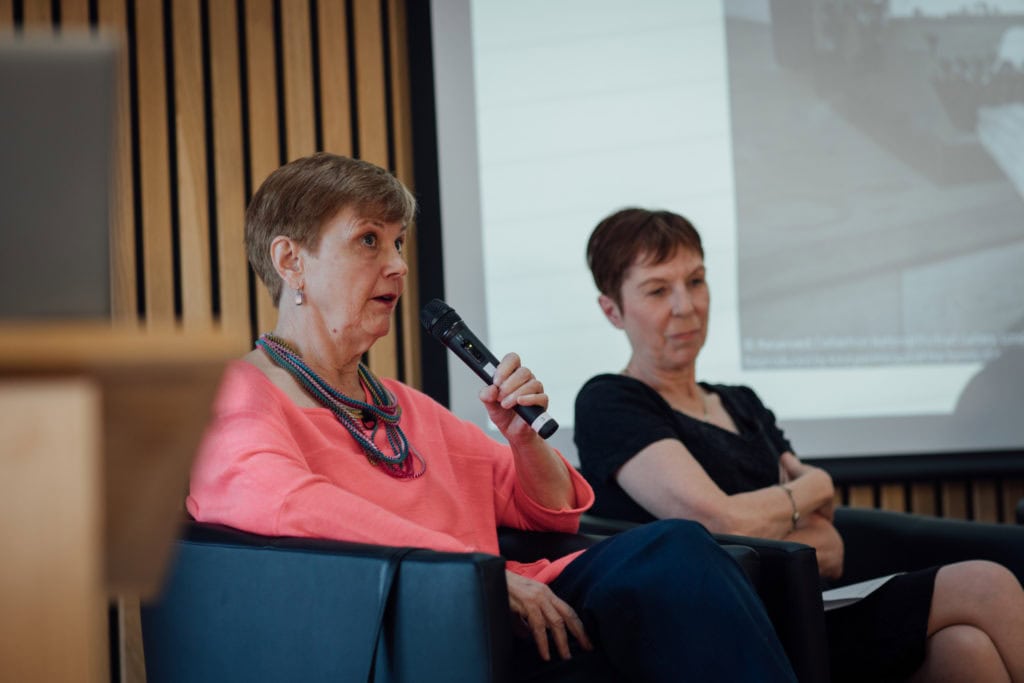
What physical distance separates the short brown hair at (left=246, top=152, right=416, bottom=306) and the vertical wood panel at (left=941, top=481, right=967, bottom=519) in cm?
218

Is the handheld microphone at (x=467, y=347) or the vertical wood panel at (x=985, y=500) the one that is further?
the vertical wood panel at (x=985, y=500)

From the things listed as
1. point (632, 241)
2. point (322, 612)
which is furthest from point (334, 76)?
point (322, 612)

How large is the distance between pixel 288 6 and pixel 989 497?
2657 millimetres

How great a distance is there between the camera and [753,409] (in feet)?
8.59

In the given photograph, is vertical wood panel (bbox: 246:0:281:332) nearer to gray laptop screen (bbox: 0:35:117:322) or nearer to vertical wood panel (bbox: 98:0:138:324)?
vertical wood panel (bbox: 98:0:138:324)

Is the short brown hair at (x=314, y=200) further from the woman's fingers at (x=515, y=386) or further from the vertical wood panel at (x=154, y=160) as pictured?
the vertical wood panel at (x=154, y=160)

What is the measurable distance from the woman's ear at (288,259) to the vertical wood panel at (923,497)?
7.29 ft

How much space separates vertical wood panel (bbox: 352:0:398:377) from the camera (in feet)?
10.7

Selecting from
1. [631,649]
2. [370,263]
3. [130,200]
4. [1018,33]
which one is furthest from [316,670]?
[1018,33]

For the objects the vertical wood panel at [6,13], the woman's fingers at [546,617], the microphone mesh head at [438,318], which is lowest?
the woman's fingers at [546,617]

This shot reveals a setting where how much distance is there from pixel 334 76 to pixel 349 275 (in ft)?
4.98

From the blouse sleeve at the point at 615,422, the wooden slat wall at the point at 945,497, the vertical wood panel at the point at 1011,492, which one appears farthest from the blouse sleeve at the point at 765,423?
the vertical wood panel at the point at 1011,492

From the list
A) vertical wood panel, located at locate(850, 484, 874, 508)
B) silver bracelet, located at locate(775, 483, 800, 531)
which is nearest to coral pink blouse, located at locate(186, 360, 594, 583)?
silver bracelet, located at locate(775, 483, 800, 531)

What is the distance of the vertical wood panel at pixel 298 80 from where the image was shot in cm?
325
